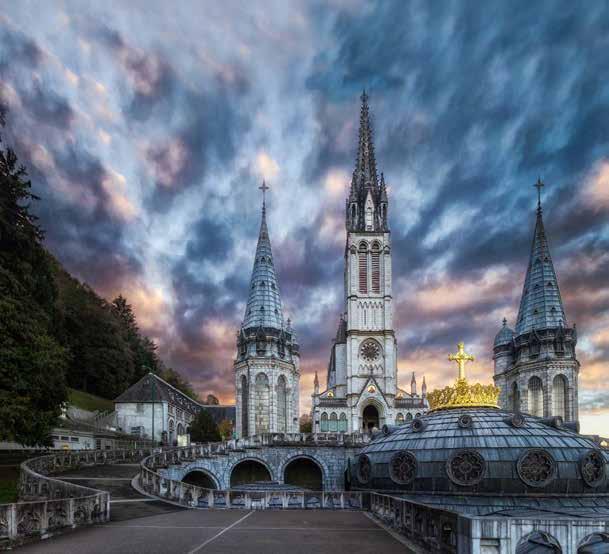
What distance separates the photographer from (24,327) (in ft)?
109

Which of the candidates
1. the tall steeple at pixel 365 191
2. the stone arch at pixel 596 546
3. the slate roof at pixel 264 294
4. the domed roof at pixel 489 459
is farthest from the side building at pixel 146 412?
the stone arch at pixel 596 546

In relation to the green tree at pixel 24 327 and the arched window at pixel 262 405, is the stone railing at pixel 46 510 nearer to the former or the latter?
the green tree at pixel 24 327

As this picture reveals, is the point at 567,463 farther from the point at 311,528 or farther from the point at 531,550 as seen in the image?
the point at 311,528

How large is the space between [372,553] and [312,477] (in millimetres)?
48946

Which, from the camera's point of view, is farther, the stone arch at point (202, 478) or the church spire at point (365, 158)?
the church spire at point (365, 158)

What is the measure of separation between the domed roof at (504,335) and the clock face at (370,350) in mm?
18105

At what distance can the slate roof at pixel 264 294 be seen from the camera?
78.1m

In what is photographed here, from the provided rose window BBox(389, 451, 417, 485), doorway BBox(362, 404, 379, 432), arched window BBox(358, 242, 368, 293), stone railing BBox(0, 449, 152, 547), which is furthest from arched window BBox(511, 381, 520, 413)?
stone railing BBox(0, 449, 152, 547)

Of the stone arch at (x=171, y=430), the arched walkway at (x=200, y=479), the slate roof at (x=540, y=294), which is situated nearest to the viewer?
the arched walkway at (x=200, y=479)

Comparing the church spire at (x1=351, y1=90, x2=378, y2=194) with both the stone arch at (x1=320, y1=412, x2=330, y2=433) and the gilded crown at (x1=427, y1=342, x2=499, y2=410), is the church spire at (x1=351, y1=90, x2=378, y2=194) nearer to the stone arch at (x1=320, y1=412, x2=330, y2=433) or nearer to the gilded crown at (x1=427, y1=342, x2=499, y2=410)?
the stone arch at (x1=320, y1=412, x2=330, y2=433)

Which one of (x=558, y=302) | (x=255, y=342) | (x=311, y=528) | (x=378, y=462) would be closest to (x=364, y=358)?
(x=255, y=342)

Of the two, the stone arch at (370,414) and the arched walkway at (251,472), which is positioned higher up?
the stone arch at (370,414)

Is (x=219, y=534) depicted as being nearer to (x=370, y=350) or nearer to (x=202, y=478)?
(x=202, y=478)

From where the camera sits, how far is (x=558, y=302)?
267 ft
